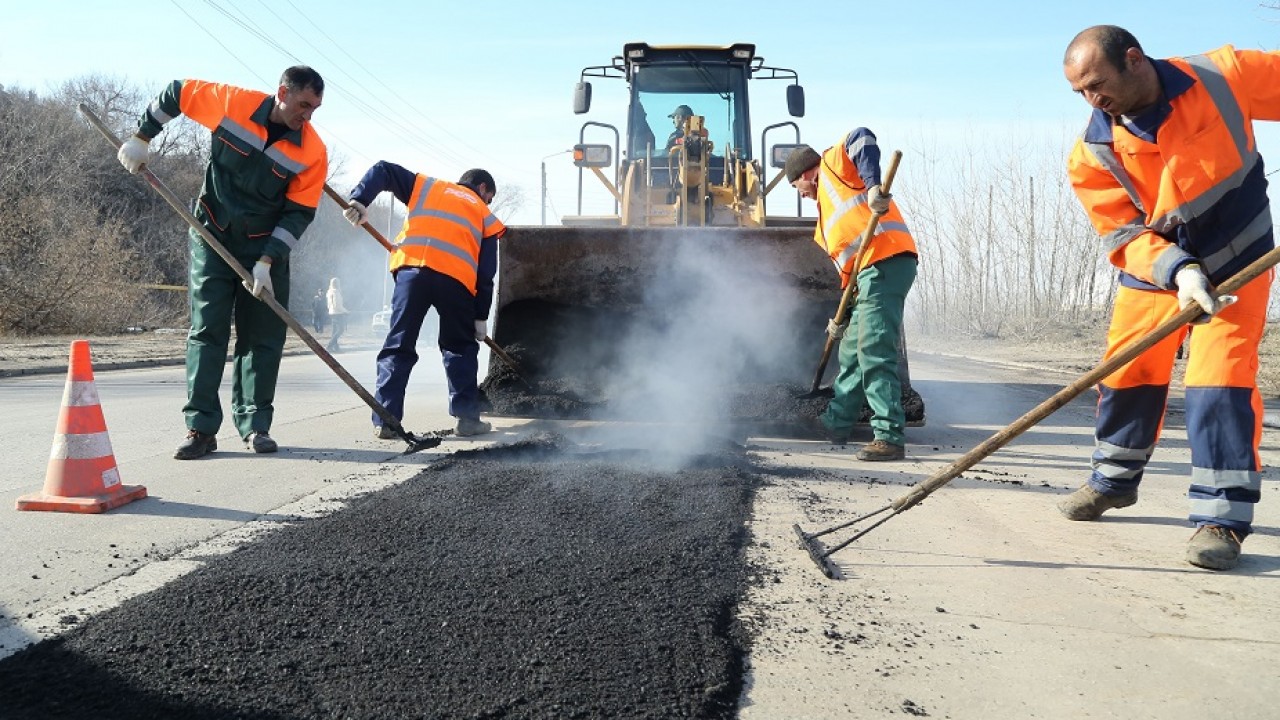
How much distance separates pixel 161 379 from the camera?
9.14m

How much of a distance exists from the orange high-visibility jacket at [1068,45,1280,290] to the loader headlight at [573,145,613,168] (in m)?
5.81

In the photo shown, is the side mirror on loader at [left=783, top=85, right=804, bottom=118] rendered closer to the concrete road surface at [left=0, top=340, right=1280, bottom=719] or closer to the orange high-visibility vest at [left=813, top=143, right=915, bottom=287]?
the orange high-visibility vest at [left=813, top=143, right=915, bottom=287]

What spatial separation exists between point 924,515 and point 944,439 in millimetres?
2198

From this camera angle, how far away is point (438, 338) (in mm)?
5402

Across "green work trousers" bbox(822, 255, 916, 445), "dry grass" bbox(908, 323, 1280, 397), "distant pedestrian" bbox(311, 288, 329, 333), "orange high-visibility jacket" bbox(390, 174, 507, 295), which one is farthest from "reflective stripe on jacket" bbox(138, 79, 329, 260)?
"distant pedestrian" bbox(311, 288, 329, 333)

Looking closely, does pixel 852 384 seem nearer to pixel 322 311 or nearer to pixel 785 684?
pixel 785 684

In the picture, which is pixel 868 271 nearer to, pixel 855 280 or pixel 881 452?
pixel 855 280

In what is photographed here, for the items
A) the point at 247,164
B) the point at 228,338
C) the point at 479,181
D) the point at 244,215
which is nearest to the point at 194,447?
the point at 228,338

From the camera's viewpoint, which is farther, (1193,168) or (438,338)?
(438,338)

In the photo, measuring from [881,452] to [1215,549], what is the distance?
2.00m

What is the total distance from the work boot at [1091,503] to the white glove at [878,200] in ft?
5.51

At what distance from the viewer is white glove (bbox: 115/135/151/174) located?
4520mm

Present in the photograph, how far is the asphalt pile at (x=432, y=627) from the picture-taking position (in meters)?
1.86

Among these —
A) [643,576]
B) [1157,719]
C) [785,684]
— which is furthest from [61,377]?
[1157,719]
